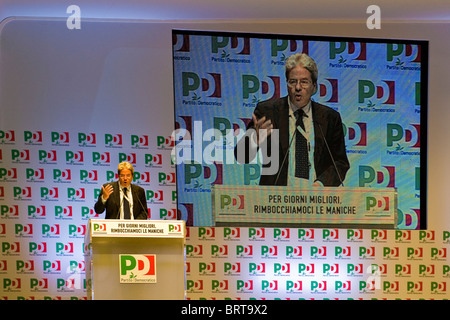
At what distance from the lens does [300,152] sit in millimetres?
6637

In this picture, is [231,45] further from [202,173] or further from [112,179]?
[112,179]

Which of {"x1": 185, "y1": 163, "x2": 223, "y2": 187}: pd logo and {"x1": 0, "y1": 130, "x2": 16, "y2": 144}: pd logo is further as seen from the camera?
{"x1": 185, "y1": 163, "x2": 223, "y2": 187}: pd logo

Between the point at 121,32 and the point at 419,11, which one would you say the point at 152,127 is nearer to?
the point at 121,32

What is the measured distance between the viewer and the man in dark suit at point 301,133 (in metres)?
6.60

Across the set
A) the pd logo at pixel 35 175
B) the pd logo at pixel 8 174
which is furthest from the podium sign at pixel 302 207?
the pd logo at pixel 8 174

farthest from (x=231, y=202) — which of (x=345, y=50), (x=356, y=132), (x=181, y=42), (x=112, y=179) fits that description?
(x=345, y=50)

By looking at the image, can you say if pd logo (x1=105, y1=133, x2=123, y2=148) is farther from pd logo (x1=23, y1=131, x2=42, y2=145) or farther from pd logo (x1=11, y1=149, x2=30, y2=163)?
pd logo (x1=11, y1=149, x2=30, y2=163)

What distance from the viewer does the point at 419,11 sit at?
21.1 ft

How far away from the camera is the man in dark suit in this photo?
660 centimetres

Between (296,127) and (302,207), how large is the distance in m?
0.84

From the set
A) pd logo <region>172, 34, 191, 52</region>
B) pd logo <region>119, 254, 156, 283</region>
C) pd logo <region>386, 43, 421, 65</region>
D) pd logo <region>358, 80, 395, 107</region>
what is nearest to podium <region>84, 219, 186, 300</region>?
pd logo <region>119, 254, 156, 283</region>

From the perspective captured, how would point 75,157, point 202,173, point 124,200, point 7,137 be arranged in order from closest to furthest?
point 124,200 → point 7,137 → point 75,157 → point 202,173

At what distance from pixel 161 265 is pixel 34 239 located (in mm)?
2474

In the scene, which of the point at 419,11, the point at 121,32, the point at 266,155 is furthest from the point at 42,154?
the point at 419,11
